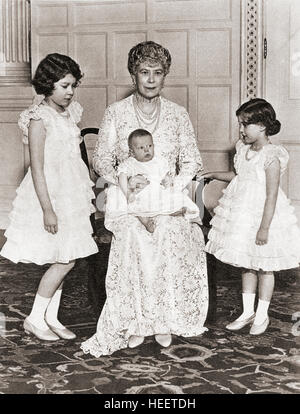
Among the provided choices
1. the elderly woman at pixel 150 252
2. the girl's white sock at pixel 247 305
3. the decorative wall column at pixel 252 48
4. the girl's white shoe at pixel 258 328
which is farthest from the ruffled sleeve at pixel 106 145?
the decorative wall column at pixel 252 48

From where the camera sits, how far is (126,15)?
19.8ft

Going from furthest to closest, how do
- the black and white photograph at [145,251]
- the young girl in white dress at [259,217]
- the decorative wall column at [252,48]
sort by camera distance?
the decorative wall column at [252,48] → the young girl in white dress at [259,217] → the black and white photograph at [145,251]

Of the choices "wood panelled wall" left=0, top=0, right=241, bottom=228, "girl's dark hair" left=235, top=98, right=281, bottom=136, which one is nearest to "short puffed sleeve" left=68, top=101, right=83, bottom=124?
"girl's dark hair" left=235, top=98, right=281, bottom=136

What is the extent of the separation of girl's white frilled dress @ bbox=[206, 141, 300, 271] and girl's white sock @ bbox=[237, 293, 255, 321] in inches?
9.7

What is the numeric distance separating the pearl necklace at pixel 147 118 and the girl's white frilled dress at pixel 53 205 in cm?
38

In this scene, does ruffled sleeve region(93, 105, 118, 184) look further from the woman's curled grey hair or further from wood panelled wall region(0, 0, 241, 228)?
wood panelled wall region(0, 0, 241, 228)

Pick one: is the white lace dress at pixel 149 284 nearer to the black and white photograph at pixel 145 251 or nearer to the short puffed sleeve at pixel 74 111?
the black and white photograph at pixel 145 251

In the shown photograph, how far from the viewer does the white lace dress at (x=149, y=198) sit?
340 centimetres

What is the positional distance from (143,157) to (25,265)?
221 centimetres

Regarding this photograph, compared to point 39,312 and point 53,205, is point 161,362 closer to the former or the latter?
point 39,312
